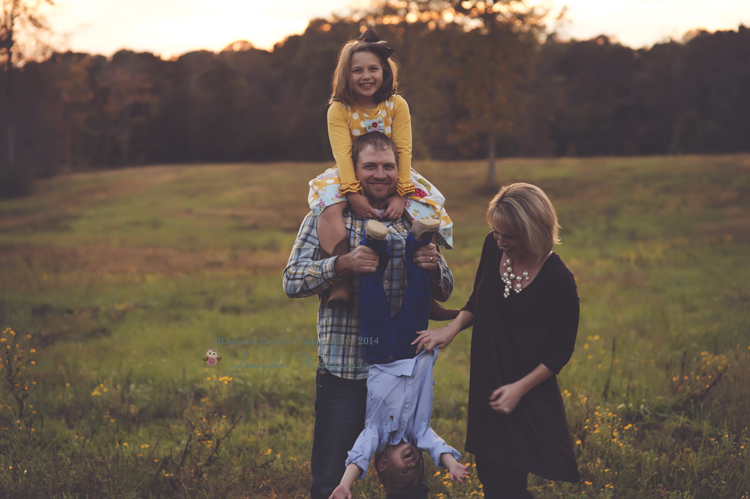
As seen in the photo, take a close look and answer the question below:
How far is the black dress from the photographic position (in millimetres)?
2646

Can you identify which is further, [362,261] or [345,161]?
[345,161]

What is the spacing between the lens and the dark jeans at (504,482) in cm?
280

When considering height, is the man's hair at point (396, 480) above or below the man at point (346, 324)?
below

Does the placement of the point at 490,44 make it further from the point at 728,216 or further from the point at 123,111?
the point at 123,111

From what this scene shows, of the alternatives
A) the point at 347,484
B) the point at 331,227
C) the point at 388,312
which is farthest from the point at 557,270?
the point at 347,484

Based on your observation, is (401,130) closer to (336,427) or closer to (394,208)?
(394,208)

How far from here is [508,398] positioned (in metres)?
2.66

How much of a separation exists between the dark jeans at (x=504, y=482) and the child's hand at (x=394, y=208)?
1.38 metres

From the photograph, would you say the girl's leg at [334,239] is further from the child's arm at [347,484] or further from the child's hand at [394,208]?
the child's arm at [347,484]

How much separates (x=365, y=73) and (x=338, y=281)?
119 centimetres

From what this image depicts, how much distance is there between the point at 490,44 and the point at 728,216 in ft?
41.1

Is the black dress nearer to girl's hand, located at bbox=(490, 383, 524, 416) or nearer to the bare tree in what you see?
girl's hand, located at bbox=(490, 383, 524, 416)

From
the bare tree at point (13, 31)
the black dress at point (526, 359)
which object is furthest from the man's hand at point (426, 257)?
the bare tree at point (13, 31)

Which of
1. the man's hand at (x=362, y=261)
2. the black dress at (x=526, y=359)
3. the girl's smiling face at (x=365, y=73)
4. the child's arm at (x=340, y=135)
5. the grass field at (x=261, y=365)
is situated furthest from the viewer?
the grass field at (x=261, y=365)
